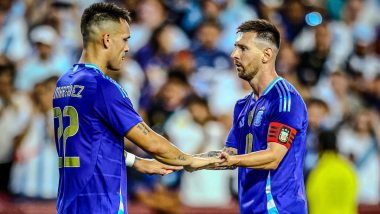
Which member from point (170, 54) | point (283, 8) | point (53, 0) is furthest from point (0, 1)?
point (283, 8)

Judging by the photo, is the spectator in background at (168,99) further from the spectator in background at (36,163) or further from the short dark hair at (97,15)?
the short dark hair at (97,15)

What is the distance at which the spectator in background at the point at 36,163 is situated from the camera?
35.3 ft

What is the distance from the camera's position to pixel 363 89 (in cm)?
1306

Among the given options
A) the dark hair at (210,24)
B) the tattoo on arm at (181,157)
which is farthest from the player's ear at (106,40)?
the dark hair at (210,24)

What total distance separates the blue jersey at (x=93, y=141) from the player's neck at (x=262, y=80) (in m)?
1.29

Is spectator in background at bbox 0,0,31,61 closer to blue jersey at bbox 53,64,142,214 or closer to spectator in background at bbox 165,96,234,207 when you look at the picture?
spectator in background at bbox 165,96,234,207

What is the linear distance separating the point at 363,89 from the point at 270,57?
5898 mm

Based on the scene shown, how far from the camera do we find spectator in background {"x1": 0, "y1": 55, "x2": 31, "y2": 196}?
1088 cm

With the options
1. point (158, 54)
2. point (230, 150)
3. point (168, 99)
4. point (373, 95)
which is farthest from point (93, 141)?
point (373, 95)

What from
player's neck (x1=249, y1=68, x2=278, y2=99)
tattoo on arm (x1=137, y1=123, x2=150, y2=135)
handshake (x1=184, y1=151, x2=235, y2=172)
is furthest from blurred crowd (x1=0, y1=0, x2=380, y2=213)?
tattoo on arm (x1=137, y1=123, x2=150, y2=135)

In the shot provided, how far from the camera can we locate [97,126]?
656 cm

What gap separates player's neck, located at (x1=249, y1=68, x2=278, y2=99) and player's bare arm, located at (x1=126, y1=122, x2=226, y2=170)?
2.48ft

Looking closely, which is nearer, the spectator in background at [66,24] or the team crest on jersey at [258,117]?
the team crest on jersey at [258,117]

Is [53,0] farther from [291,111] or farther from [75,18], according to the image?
[291,111]
